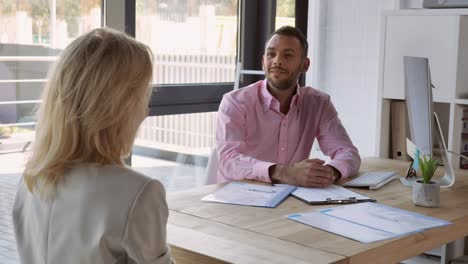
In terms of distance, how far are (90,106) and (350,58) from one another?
3.08 m

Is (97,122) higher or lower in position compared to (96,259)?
higher

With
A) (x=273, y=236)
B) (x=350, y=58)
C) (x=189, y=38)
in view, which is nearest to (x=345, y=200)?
(x=273, y=236)

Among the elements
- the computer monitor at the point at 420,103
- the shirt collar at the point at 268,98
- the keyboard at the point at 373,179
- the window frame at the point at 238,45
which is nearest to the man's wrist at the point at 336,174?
the keyboard at the point at 373,179

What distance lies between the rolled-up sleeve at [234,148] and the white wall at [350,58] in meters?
1.32

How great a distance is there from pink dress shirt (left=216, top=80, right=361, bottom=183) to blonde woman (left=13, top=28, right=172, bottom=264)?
59.6 inches

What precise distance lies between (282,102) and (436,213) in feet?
3.40

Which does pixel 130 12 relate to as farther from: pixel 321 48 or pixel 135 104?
pixel 135 104

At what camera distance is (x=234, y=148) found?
2879mm

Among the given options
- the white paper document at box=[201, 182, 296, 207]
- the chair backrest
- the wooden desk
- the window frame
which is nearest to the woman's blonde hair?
the wooden desk

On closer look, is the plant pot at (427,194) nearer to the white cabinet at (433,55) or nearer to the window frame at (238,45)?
the white cabinet at (433,55)

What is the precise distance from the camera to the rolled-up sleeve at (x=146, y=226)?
4.34 feet

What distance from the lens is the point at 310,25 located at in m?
4.34

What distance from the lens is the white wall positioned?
4102 mm

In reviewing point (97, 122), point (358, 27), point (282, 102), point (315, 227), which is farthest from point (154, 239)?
point (358, 27)
